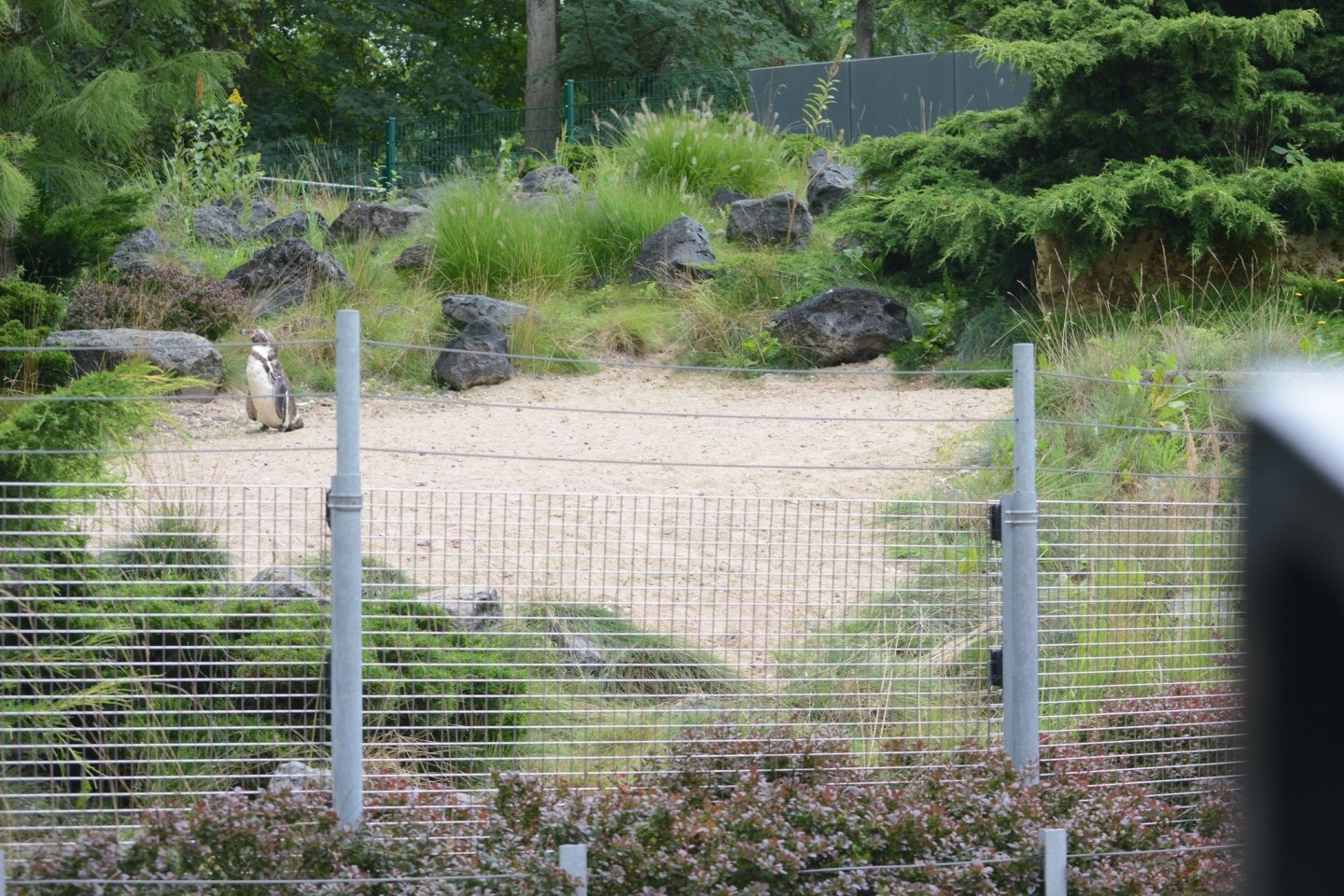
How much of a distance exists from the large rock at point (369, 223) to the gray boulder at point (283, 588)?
8.71 metres

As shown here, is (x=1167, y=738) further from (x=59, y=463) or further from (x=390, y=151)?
(x=390, y=151)

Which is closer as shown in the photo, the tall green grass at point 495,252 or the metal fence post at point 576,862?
the metal fence post at point 576,862

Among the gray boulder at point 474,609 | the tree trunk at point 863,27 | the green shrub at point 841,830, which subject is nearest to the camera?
the green shrub at point 841,830

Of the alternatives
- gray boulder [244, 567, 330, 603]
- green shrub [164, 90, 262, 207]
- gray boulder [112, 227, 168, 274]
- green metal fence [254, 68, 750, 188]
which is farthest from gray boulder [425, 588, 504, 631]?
green metal fence [254, 68, 750, 188]

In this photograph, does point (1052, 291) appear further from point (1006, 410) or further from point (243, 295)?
point (243, 295)

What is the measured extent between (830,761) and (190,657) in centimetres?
215

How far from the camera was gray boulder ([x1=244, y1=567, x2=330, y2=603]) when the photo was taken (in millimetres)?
4703

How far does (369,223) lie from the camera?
13367mm

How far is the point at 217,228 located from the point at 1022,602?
35.7ft

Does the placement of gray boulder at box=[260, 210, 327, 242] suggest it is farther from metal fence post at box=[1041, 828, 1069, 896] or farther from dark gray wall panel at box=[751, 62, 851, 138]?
metal fence post at box=[1041, 828, 1069, 896]

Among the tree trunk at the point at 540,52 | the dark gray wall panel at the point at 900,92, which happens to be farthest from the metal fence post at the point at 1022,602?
the tree trunk at the point at 540,52


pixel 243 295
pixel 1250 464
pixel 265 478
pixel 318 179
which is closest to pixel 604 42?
pixel 318 179

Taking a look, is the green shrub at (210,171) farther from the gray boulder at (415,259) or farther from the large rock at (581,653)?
the large rock at (581,653)

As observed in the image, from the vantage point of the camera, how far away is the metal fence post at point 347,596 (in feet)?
13.4
